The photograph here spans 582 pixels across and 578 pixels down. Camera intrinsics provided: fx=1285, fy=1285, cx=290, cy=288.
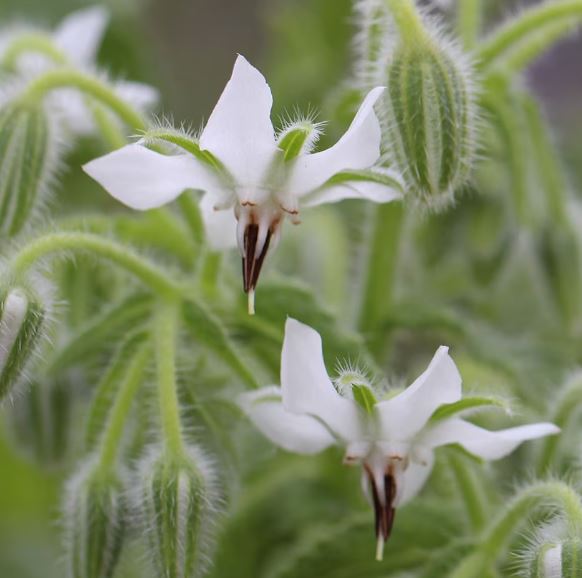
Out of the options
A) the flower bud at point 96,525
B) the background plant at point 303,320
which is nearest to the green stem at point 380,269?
the background plant at point 303,320

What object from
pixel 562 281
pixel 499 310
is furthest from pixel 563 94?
pixel 562 281

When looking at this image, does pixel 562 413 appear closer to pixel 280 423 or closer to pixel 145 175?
pixel 280 423

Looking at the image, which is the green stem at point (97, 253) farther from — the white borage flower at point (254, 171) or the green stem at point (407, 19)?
the green stem at point (407, 19)

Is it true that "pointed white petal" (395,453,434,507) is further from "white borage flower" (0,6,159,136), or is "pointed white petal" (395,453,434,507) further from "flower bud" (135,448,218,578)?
"white borage flower" (0,6,159,136)

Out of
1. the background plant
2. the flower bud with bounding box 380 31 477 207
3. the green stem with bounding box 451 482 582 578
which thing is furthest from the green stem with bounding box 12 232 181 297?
the green stem with bounding box 451 482 582 578

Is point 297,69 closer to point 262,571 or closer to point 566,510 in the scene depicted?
point 262,571

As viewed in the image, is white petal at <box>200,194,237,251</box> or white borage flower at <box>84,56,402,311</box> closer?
white borage flower at <box>84,56,402,311</box>
